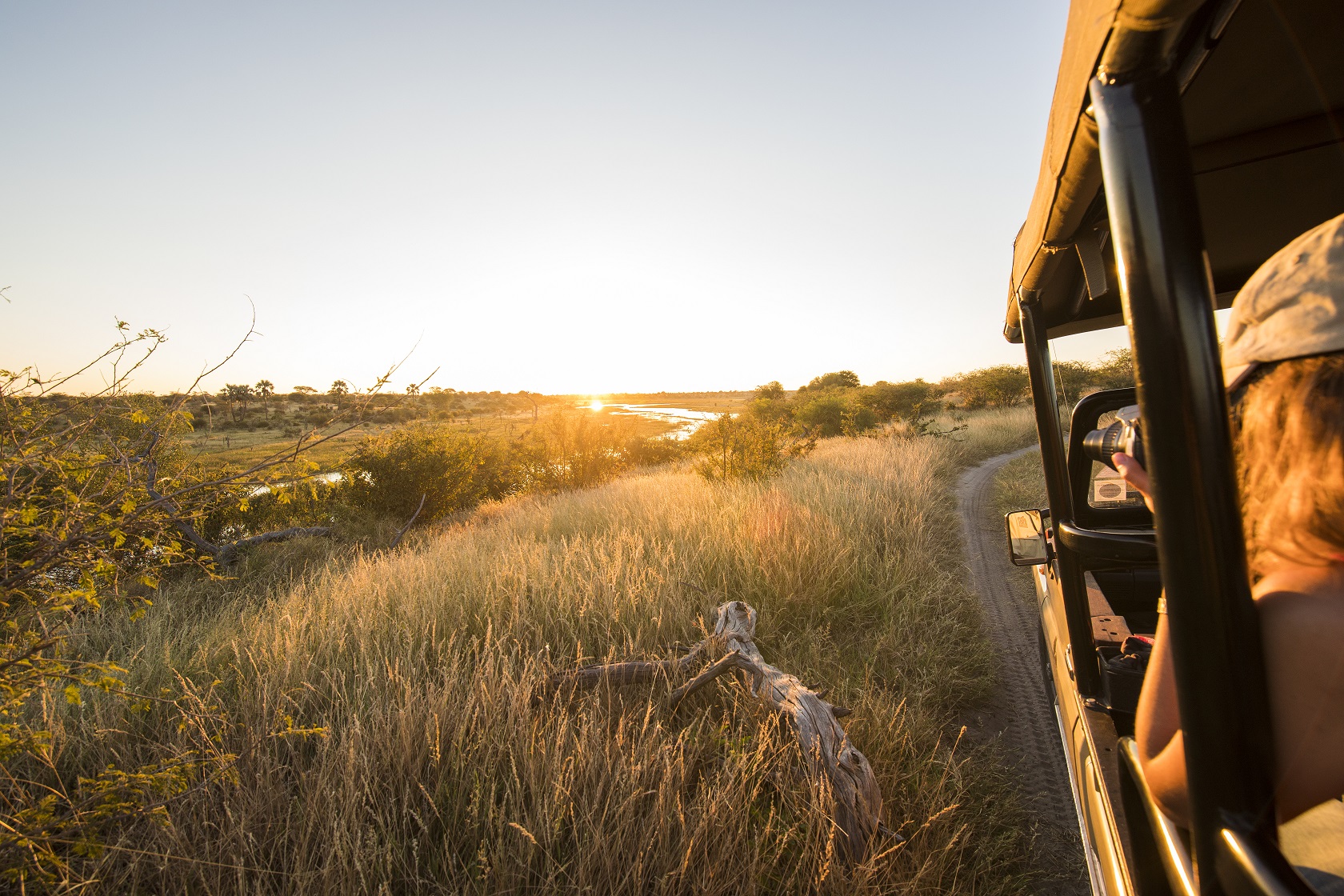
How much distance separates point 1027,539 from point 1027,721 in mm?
1521

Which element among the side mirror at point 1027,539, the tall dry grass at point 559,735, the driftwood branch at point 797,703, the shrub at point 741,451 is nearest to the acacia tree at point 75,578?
the tall dry grass at point 559,735

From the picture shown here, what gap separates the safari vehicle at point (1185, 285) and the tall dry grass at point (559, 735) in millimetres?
939

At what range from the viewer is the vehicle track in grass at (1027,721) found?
7.74ft

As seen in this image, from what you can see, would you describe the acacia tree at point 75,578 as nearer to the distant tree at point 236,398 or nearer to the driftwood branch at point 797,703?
the distant tree at point 236,398

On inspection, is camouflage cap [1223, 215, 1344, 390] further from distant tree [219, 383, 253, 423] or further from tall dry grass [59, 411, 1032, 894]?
distant tree [219, 383, 253, 423]

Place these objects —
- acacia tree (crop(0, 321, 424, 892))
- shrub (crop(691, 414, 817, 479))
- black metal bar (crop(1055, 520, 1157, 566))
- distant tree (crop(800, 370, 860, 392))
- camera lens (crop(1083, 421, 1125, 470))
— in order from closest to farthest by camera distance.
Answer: camera lens (crop(1083, 421, 1125, 470))
black metal bar (crop(1055, 520, 1157, 566))
acacia tree (crop(0, 321, 424, 892))
shrub (crop(691, 414, 817, 479))
distant tree (crop(800, 370, 860, 392))

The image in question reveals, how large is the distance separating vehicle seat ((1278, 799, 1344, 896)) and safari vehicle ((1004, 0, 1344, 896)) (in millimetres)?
157

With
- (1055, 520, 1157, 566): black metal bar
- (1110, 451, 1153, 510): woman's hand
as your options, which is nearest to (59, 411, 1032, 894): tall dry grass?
(1055, 520, 1157, 566): black metal bar

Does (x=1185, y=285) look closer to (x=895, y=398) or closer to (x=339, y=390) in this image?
(x=339, y=390)

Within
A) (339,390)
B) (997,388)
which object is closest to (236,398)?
(339,390)

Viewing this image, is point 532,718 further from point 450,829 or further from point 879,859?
point 879,859

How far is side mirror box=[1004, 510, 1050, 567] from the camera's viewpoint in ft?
7.64

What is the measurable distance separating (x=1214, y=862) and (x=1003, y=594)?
5049mm

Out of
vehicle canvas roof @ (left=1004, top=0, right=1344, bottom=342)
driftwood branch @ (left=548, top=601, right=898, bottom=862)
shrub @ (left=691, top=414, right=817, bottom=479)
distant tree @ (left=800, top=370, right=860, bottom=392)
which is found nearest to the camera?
vehicle canvas roof @ (left=1004, top=0, right=1344, bottom=342)
